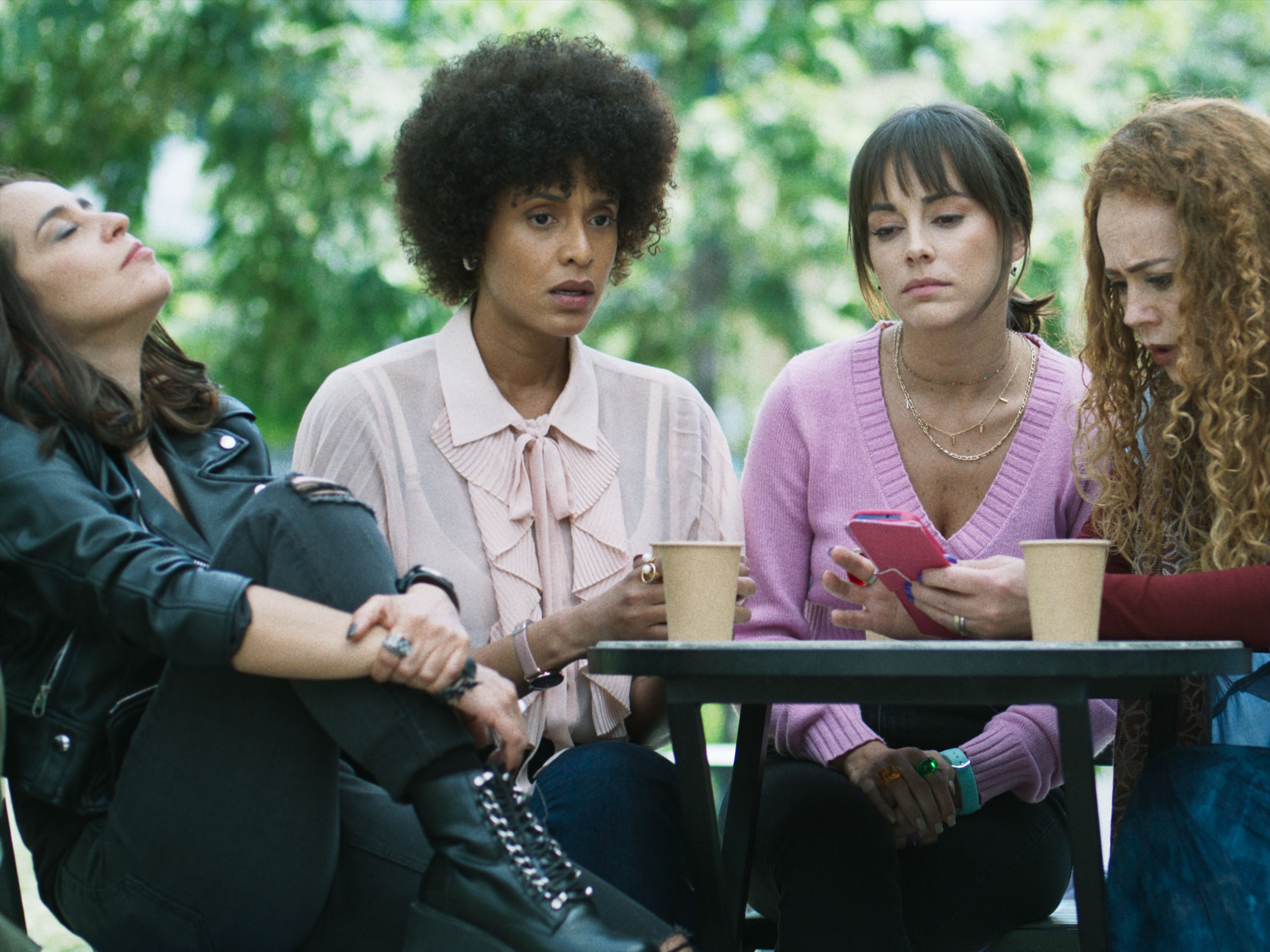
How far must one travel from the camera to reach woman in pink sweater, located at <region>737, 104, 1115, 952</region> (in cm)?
219

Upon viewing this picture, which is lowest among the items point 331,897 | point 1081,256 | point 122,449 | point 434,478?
point 331,897

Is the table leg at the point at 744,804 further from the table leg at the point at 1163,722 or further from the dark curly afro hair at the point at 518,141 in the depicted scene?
the dark curly afro hair at the point at 518,141

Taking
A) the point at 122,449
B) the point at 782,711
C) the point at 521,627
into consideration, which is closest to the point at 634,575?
the point at 521,627

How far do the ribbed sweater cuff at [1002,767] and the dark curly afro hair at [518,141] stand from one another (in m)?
1.32

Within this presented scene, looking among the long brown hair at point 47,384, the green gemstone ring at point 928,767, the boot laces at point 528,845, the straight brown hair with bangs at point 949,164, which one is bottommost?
the green gemstone ring at point 928,767

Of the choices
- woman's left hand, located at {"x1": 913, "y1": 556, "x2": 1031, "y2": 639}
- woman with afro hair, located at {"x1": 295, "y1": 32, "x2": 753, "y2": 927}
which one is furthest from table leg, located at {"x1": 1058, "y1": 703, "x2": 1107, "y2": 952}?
woman with afro hair, located at {"x1": 295, "y1": 32, "x2": 753, "y2": 927}

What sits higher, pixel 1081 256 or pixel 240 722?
→ pixel 1081 256

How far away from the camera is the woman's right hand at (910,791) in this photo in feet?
7.33

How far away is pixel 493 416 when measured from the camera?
2.64m

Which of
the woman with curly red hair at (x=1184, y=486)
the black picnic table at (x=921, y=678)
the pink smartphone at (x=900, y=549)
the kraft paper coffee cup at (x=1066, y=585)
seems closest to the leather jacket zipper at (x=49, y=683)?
the black picnic table at (x=921, y=678)

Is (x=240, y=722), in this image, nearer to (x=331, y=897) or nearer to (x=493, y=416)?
(x=331, y=897)

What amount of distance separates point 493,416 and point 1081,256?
113cm

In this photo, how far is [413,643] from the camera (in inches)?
68.2

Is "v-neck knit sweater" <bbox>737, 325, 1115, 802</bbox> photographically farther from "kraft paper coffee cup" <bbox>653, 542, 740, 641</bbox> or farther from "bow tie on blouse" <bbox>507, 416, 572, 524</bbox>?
"kraft paper coffee cup" <bbox>653, 542, 740, 641</bbox>
